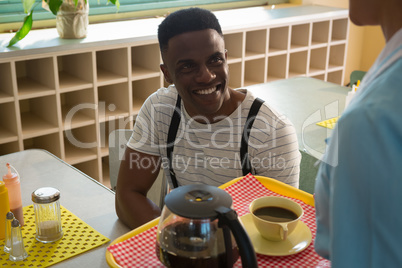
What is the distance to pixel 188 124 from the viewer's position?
1604 millimetres

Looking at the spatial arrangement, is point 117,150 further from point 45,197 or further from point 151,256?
point 151,256

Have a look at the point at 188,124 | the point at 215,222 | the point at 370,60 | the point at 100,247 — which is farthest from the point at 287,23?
the point at 215,222

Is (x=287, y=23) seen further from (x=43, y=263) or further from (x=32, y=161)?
(x=43, y=263)

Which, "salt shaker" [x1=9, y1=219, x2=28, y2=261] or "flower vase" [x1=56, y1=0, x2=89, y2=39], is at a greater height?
"flower vase" [x1=56, y1=0, x2=89, y2=39]

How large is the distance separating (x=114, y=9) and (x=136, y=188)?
2074 mm

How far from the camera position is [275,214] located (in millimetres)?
999

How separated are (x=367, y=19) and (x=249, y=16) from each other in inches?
122

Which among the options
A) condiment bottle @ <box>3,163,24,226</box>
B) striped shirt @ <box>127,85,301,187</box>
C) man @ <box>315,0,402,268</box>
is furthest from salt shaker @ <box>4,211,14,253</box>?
man @ <box>315,0,402,268</box>

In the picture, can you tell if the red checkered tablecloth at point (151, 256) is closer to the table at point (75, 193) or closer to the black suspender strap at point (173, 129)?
the table at point (75, 193)

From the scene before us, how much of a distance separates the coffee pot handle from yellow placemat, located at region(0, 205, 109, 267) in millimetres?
598

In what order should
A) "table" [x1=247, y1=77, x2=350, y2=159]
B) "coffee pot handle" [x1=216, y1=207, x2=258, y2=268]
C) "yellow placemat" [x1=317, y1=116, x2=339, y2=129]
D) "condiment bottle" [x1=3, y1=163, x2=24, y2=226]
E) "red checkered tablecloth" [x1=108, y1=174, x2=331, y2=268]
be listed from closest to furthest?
1. "coffee pot handle" [x1=216, y1=207, x2=258, y2=268]
2. "red checkered tablecloth" [x1=108, y1=174, x2=331, y2=268]
3. "condiment bottle" [x1=3, y1=163, x2=24, y2=226]
4. "table" [x1=247, y1=77, x2=350, y2=159]
5. "yellow placemat" [x1=317, y1=116, x2=339, y2=129]

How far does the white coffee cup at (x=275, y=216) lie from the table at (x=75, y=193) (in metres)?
0.44

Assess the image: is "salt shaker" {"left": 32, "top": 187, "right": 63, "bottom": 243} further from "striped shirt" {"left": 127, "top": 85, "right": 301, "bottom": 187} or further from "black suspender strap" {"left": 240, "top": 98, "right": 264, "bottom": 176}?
"black suspender strap" {"left": 240, "top": 98, "right": 264, "bottom": 176}

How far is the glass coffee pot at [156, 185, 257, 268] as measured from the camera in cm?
80
